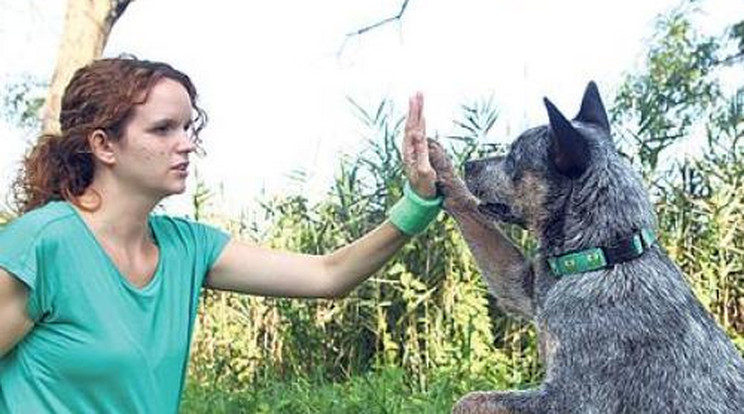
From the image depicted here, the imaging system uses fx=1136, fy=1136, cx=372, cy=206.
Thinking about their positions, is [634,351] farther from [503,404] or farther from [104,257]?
[104,257]

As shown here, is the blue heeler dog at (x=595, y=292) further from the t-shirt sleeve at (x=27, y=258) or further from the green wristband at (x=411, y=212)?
the t-shirt sleeve at (x=27, y=258)

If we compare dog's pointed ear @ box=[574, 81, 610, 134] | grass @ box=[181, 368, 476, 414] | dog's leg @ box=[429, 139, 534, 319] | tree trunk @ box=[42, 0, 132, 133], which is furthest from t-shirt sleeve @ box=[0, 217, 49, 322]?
tree trunk @ box=[42, 0, 132, 133]

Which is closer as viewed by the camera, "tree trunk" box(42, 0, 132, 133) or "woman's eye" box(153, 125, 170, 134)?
"woman's eye" box(153, 125, 170, 134)

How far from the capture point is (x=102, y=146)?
3258 mm

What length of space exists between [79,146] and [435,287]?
536 centimetres

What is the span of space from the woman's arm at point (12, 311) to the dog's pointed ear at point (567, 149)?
5.65ft

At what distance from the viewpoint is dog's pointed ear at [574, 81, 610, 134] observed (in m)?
4.21

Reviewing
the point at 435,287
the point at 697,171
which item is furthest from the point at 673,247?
the point at 435,287

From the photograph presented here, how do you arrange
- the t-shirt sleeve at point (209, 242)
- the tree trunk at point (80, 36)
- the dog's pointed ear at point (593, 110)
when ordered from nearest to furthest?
the t-shirt sleeve at point (209, 242) → the dog's pointed ear at point (593, 110) → the tree trunk at point (80, 36)

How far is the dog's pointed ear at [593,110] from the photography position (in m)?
4.21

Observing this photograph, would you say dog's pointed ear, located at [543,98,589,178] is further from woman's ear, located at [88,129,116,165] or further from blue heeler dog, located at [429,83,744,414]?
woman's ear, located at [88,129,116,165]

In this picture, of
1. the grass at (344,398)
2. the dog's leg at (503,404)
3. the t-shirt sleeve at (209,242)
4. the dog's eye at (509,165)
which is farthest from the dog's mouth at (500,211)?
the grass at (344,398)

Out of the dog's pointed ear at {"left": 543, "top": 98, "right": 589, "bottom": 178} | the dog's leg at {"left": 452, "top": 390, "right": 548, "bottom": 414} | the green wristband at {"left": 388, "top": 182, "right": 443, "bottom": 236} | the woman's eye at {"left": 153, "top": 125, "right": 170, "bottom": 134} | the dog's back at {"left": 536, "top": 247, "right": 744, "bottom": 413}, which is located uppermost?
the dog's pointed ear at {"left": 543, "top": 98, "right": 589, "bottom": 178}

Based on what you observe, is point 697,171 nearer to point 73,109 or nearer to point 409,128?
point 409,128
